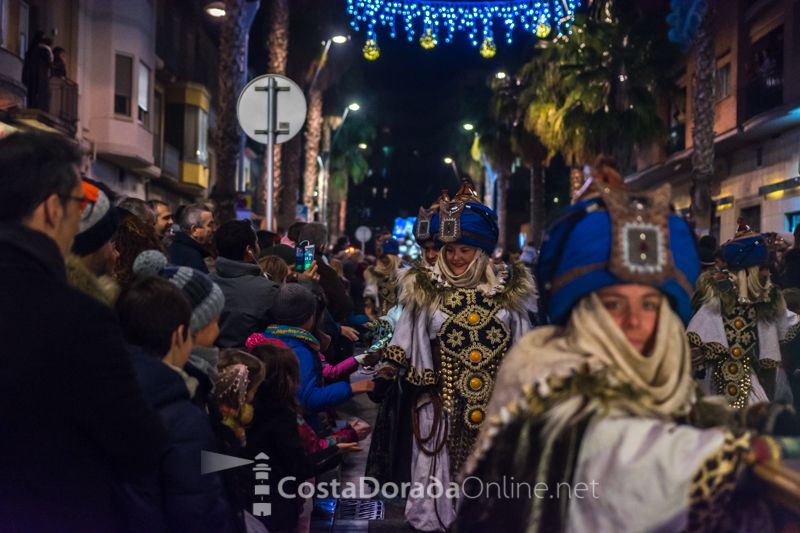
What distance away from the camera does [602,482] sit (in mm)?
2814

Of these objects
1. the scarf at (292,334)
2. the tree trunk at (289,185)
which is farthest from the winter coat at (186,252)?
the tree trunk at (289,185)

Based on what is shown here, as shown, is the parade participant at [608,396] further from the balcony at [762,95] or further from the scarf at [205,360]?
the balcony at [762,95]

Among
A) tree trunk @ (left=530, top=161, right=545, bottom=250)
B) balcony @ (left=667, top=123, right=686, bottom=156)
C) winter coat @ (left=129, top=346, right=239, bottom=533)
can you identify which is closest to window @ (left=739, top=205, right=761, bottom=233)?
balcony @ (left=667, top=123, right=686, bottom=156)

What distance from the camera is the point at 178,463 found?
10.5 ft

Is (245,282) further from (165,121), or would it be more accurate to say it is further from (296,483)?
(165,121)

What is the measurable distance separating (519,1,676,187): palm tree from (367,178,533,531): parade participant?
21.2m

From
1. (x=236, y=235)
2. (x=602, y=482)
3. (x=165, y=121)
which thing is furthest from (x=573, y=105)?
(x=602, y=482)

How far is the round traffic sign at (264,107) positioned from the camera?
384 inches

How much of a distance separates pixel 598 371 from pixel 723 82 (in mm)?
30965

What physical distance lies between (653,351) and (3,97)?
56.3 ft

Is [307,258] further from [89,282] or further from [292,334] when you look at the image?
[89,282]

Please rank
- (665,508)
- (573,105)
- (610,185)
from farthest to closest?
(573,105), (610,185), (665,508)

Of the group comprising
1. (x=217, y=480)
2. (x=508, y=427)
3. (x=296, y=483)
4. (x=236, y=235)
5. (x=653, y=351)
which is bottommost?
(x=296, y=483)

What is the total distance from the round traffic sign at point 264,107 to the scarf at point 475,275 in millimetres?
3294
